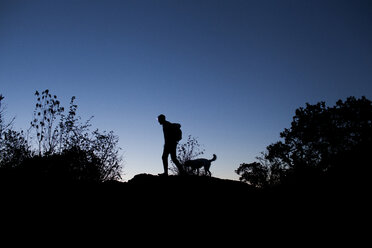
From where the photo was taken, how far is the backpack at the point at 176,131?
8.15m

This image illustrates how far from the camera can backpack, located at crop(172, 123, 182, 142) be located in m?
8.15

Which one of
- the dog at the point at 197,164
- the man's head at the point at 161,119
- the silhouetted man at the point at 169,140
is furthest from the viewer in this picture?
the dog at the point at 197,164

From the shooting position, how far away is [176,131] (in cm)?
820

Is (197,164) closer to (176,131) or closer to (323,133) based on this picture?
(176,131)

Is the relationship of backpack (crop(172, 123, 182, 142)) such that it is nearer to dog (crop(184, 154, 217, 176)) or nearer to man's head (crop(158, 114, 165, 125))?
man's head (crop(158, 114, 165, 125))

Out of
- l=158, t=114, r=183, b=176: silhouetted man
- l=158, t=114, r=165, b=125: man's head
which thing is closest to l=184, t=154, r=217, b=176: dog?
l=158, t=114, r=183, b=176: silhouetted man

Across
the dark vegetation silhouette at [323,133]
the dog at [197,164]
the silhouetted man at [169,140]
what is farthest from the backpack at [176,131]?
the dark vegetation silhouette at [323,133]

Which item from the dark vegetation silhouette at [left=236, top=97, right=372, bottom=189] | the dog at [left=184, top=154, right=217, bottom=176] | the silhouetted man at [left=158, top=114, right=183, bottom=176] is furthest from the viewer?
the dark vegetation silhouette at [left=236, top=97, right=372, bottom=189]

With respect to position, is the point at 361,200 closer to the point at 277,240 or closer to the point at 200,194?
the point at 277,240

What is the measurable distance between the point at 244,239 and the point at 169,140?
15.6ft

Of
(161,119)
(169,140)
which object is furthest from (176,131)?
(161,119)

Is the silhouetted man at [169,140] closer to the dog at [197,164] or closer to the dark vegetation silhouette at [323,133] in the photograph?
the dog at [197,164]

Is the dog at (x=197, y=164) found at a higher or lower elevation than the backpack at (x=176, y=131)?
lower

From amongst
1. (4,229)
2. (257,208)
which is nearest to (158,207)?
(257,208)
